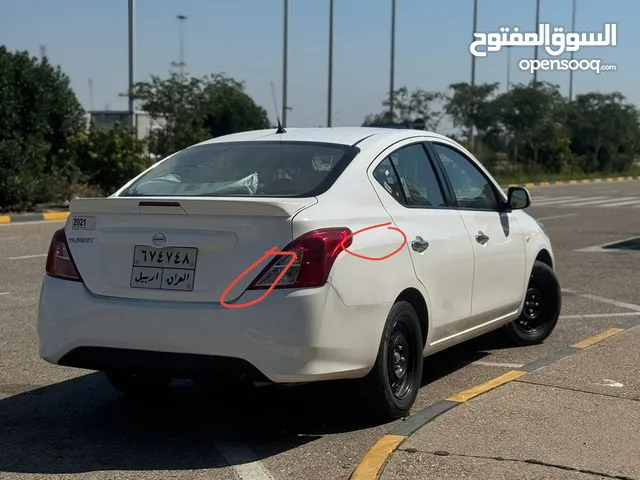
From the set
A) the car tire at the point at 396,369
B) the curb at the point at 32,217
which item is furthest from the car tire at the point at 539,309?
the curb at the point at 32,217

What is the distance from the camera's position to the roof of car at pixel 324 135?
603 cm

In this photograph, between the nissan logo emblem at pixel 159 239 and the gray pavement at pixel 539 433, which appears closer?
the gray pavement at pixel 539 433

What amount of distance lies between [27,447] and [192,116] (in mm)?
23207

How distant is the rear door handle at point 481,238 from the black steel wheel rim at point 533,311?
141 cm

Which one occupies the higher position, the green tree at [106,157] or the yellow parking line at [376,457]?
the green tree at [106,157]

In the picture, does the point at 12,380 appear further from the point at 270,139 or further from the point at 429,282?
the point at 429,282

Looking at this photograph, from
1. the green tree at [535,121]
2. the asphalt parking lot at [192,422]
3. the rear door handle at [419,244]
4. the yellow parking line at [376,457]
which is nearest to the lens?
the yellow parking line at [376,457]

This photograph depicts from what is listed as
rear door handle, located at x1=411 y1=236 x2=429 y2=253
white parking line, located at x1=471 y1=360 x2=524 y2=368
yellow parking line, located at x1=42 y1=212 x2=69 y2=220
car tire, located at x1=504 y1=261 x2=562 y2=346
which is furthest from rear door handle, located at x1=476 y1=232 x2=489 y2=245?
yellow parking line, located at x1=42 y1=212 x2=69 y2=220

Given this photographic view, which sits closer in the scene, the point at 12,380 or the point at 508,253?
the point at 12,380

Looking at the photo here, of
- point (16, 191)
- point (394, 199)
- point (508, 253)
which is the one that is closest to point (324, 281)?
point (394, 199)

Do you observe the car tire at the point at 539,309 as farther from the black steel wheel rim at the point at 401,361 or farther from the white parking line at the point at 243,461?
the white parking line at the point at 243,461

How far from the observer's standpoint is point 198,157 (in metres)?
6.11

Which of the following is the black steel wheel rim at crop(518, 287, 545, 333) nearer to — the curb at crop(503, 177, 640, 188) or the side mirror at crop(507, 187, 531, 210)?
the side mirror at crop(507, 187, 531, 210)

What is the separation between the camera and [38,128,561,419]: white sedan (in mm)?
4832
